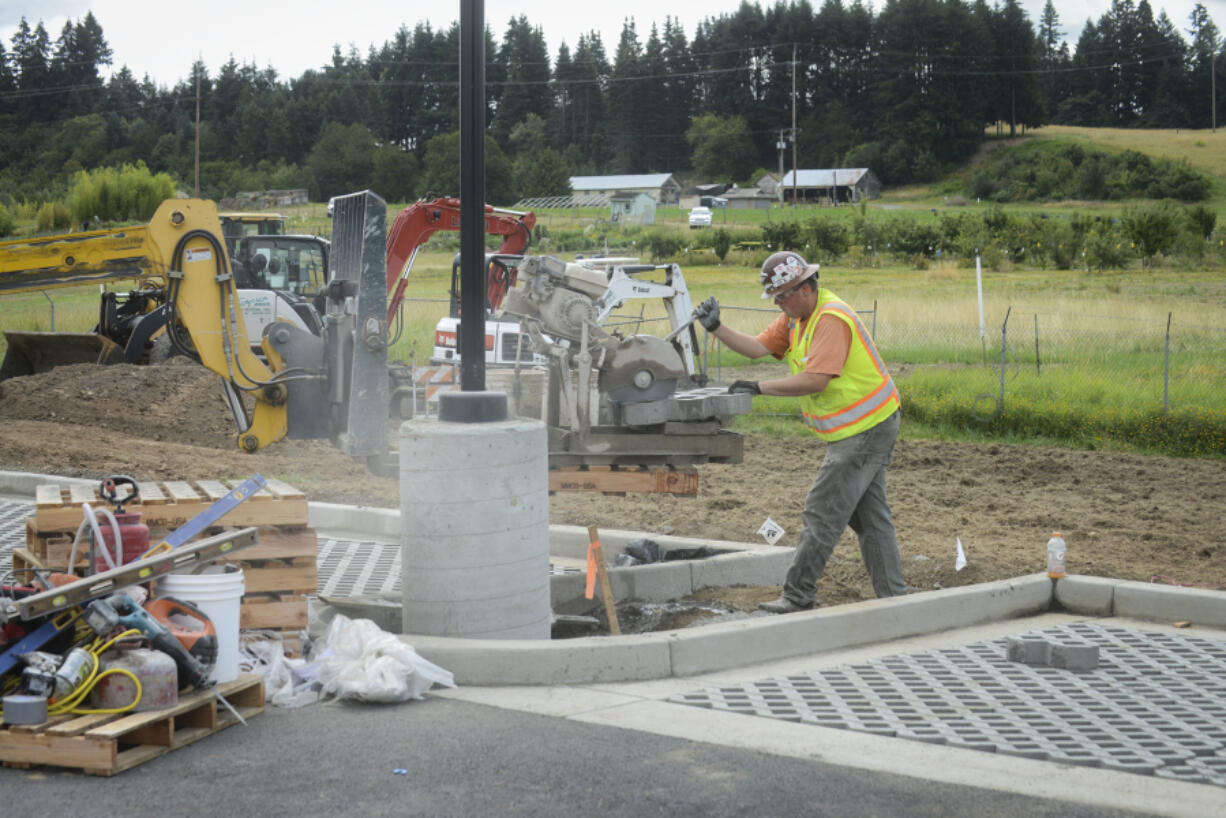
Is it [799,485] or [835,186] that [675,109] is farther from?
[799,485]

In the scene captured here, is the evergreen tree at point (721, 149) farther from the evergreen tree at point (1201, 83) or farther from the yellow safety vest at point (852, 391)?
the yellow safety vest at point (852, 391)

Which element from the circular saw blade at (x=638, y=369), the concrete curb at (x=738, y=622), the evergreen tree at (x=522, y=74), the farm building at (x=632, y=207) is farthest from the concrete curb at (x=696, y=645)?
the evergreen tree at (x=522, y=74)

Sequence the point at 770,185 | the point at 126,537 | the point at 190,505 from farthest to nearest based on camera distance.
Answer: the point at 770,185 < the point at 190,505 < the point at 126,537

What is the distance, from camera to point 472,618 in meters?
6.40

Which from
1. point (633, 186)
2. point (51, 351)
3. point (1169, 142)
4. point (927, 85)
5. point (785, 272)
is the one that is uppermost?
point (927, 85)

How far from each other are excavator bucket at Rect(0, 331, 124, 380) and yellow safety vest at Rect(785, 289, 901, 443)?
48.3ft

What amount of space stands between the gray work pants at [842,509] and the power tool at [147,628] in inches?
144

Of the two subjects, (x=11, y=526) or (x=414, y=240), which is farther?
(x=414, y=240)

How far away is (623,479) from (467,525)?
12.2ft

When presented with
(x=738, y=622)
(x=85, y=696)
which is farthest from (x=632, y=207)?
(x=85, y=696)

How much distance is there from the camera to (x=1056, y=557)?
7621mm

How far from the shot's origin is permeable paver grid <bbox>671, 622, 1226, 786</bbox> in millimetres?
5223

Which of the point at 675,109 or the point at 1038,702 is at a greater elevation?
the point at 675,109

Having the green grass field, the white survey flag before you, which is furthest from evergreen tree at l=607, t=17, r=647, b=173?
the white survey flag
